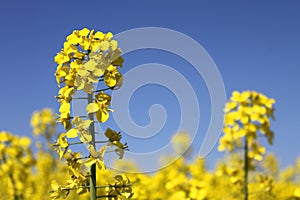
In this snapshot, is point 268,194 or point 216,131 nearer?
point 216,131

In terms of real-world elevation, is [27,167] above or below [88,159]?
above

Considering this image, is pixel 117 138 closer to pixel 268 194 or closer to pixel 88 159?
pixel 88 159

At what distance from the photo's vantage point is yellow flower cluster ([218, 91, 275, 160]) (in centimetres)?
689

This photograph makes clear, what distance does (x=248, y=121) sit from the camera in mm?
7070

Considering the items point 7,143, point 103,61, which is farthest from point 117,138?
point 7,143

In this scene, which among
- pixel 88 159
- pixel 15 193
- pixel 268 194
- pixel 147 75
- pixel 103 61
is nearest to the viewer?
pixel 88 159

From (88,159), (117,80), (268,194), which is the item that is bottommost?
(88,159)

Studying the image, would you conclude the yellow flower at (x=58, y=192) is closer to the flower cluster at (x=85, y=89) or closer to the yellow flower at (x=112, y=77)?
the flower cluster at (x=85, y=89)

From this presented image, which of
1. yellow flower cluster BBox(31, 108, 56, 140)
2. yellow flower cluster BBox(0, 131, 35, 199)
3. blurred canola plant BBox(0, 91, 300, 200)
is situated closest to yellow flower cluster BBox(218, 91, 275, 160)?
blurred canola plant BBox(0, 91, 300, 200)

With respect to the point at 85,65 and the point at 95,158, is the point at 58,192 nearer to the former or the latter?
the point at 95,158

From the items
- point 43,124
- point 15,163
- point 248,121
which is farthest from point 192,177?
point 43,124

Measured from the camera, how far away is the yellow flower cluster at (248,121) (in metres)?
6.89

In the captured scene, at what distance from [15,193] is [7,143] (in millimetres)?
1499

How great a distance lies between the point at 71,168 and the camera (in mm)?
3209
